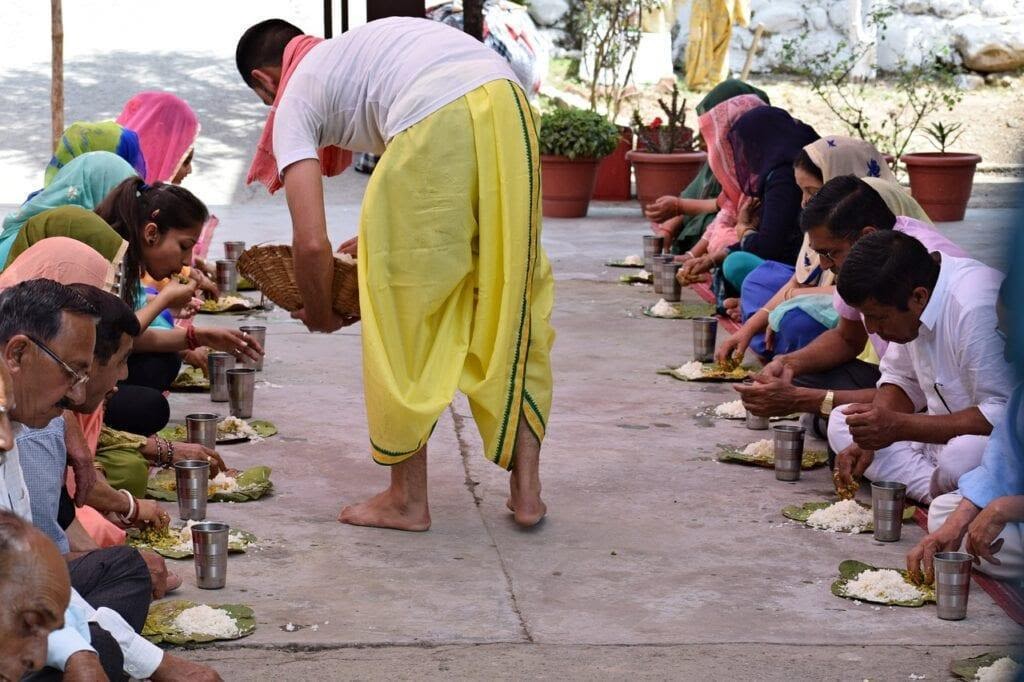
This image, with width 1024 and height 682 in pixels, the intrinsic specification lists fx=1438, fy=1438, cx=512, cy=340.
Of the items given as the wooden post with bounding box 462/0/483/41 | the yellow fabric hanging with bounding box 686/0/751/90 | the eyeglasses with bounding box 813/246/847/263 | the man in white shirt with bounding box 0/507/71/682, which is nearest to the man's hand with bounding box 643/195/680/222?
the wooden post with bounding box 462/0/483/41

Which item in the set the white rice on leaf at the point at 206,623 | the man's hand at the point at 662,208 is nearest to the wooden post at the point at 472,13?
the man's hand at the point at 662,208

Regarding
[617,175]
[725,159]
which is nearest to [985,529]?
[725,159]

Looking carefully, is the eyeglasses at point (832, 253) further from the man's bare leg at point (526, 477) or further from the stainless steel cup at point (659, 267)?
the stainless steel cup at point (659, 267)

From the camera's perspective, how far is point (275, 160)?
5121 mm

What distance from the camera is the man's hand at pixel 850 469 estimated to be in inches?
204

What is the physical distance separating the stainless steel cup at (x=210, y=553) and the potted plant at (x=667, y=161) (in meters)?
8.20

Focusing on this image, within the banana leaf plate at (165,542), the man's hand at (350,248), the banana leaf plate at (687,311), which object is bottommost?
the banana leaf plate at (687,311)

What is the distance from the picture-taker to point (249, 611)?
161 inches

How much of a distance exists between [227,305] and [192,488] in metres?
3.83

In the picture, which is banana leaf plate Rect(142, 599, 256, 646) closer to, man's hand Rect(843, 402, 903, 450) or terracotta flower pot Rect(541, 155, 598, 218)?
man's hand Rect(843, 402, 903, 450)

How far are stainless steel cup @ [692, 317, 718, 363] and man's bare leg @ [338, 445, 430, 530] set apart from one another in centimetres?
274

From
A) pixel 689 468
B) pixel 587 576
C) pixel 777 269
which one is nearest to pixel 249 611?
pixel 587 576

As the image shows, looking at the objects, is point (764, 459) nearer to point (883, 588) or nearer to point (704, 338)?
point (883, 588)

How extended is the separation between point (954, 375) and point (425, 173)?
6.25 ft
